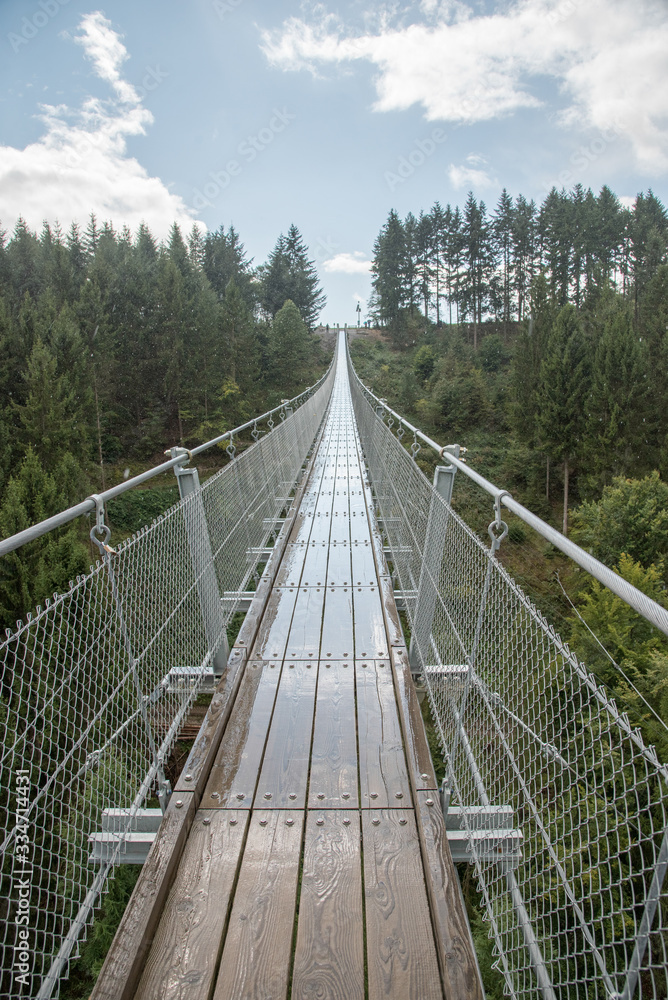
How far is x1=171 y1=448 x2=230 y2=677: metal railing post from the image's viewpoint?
287 centimetres

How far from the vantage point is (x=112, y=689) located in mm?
2221

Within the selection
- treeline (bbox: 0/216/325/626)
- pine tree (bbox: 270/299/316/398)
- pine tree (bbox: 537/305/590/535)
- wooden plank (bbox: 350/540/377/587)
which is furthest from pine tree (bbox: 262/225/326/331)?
wooden plank (bbox: 350/540/377/587)

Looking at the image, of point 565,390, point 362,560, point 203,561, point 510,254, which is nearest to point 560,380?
point 565,390

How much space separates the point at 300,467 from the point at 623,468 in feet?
54.8

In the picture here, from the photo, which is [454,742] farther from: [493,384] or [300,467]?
[493,384]

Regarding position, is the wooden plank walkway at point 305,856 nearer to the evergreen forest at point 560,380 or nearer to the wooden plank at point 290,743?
the wooden plank at point 290,743

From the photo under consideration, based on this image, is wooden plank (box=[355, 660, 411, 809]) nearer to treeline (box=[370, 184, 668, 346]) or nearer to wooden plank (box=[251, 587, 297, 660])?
wooden plank (box=[251, 587, 297, 660])

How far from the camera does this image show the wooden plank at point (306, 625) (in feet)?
10.9

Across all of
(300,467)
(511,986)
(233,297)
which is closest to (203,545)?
(511,986)

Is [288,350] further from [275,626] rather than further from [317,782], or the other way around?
[317,782]

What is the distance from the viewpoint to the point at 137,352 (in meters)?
29.4

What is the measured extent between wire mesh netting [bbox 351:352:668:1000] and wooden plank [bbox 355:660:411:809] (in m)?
0.20

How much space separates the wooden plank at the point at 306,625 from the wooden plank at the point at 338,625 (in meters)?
0.04

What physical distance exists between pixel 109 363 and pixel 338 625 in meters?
27.0
